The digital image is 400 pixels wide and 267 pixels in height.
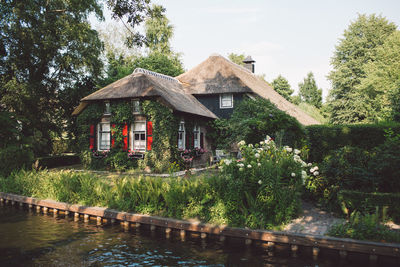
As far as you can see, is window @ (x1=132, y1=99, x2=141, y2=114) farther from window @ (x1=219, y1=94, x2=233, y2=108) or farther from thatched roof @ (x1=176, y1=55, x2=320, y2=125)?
window @ (x1=219, y1=94, x2=233, y2=108)

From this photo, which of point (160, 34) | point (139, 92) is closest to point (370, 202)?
point (139, 92)

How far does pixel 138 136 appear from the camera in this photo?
1775 centimetres

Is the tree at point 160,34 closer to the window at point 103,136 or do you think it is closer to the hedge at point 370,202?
the window at point 103,136

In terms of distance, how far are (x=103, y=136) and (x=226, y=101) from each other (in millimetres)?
9261

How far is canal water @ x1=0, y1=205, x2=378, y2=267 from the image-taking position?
22.3 feet

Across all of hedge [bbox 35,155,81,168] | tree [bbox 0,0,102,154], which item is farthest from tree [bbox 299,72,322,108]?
hedge [bbox 35,155,81,168]

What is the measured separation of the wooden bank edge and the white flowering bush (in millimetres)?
344

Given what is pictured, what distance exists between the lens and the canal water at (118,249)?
22.3 feet

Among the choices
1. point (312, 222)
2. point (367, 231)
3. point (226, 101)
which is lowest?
point (312, 222)

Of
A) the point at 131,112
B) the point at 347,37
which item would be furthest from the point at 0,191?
the point at 347,37

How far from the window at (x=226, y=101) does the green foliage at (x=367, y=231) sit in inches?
647

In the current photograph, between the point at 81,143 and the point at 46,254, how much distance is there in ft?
41.8

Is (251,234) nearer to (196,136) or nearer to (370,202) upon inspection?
(370,202)

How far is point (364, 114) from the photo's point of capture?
29188mm
